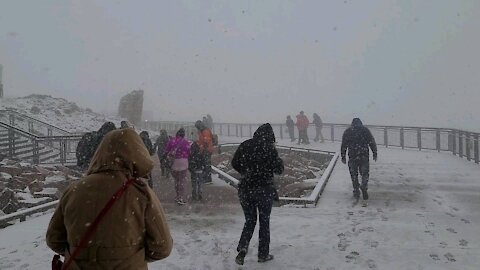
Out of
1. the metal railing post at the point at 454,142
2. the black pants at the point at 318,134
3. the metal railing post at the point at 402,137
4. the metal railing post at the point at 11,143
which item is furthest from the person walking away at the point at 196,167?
the black pants at the point at 318,134

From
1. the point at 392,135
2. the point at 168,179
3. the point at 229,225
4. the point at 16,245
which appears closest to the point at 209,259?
the point at 229,225

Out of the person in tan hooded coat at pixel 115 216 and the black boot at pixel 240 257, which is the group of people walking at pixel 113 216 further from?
the black boot at pixel 240 257

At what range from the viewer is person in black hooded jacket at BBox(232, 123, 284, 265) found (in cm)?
575

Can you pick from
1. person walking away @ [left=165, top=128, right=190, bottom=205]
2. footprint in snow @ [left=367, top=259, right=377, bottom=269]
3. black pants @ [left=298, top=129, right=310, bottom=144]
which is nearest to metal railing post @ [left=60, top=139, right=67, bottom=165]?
person walking away @ [left=165, top=128, right=190, bottom=205]

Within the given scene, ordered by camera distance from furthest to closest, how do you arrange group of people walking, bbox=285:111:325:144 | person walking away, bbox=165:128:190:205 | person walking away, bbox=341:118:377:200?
1. group of people walking, bbox=285:111:325:144
2. person walking away, bbox=165:128:190:205
3. person walking away, bbox=341:118:377:200

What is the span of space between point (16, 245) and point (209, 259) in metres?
3.26

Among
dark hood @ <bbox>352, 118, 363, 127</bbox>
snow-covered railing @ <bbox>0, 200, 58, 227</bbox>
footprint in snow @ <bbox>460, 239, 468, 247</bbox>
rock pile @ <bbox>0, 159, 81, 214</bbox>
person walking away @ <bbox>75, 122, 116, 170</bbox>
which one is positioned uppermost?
dark hood @ <bbox>352, 118, 363, 127</bbox>

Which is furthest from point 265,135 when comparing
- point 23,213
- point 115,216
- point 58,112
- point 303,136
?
point 58,112

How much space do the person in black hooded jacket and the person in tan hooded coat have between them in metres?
2.91

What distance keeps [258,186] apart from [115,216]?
325 cm

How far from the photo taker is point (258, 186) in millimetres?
5758

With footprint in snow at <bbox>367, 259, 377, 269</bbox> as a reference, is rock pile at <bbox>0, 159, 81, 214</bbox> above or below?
above

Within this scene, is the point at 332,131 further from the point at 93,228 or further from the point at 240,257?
the point at 93,228

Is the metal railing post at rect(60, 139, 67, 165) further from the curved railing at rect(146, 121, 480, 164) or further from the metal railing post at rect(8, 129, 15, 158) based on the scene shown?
the curved railing at rect(146, 121, 480, 164)
